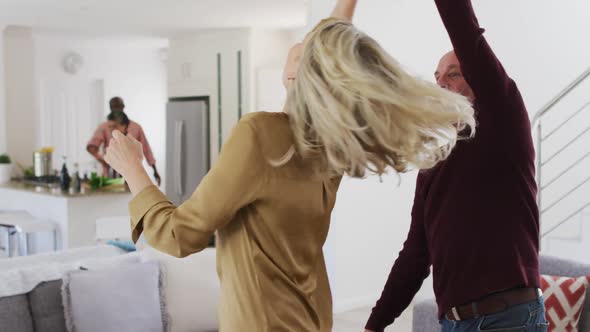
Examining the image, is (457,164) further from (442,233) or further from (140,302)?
(140,302)

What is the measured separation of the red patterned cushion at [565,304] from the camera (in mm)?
2910

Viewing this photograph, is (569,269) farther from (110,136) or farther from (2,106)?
(2,106)

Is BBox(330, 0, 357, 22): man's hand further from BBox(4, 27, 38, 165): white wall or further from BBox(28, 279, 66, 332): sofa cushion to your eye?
BBox(4, 27, 38, 165): white wall

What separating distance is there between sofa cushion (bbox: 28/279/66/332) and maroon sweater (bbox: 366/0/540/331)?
1.94 meters


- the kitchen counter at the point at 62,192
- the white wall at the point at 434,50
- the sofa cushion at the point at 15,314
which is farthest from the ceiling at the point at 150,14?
the sofa cushion at the point at 15,314

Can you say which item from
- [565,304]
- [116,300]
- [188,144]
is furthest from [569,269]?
[188,144]

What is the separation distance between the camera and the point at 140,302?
121 inches

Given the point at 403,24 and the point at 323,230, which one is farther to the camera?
the point at 403,24

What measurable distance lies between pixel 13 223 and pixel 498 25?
4.49 meters

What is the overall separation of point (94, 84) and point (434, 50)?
22.6ft

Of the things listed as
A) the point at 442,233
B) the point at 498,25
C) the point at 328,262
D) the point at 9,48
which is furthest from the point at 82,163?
the point at 442,233

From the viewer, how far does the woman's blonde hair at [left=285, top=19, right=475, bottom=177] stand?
3.50 ft

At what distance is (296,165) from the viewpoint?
46.4 inches

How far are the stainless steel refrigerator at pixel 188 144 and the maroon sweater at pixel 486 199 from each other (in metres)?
7.36
